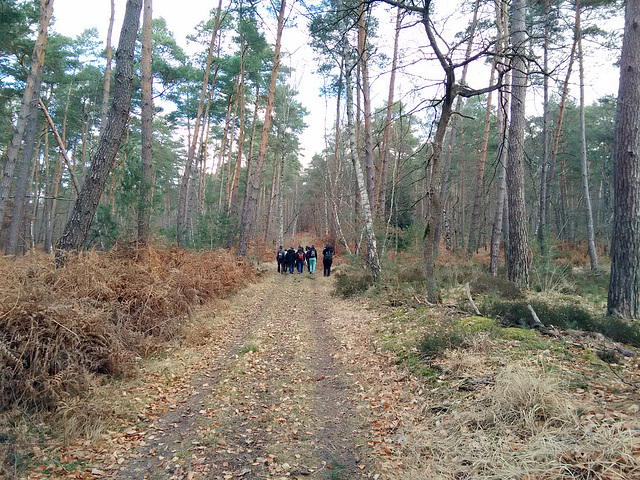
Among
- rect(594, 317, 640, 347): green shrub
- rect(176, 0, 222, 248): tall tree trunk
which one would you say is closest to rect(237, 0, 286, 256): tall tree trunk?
rect(176, 0, 222, 248): tall tree trunk

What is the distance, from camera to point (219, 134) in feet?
99.6

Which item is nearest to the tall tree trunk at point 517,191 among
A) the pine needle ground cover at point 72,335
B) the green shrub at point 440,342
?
the green shrub at point 440,342

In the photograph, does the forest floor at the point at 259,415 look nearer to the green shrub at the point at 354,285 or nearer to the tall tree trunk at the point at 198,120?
the green shrub at the point at 354,285

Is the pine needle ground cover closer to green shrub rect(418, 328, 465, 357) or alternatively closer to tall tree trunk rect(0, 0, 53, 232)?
green shrub rect(418, 328, 465, 357)

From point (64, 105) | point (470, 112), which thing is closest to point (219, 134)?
point (64, 105)

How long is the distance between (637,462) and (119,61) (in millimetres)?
10017

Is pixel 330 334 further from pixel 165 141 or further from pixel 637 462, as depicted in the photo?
pixel 165 141

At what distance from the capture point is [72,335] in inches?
178

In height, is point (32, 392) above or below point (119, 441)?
above

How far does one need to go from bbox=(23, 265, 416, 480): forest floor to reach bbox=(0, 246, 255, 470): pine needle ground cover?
367 mm

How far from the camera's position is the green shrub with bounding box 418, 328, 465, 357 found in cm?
544

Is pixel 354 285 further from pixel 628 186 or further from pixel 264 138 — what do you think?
pixel 264 138

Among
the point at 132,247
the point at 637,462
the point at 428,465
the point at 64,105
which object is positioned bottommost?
the point at 428,465

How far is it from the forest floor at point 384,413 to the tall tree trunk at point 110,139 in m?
3.44
